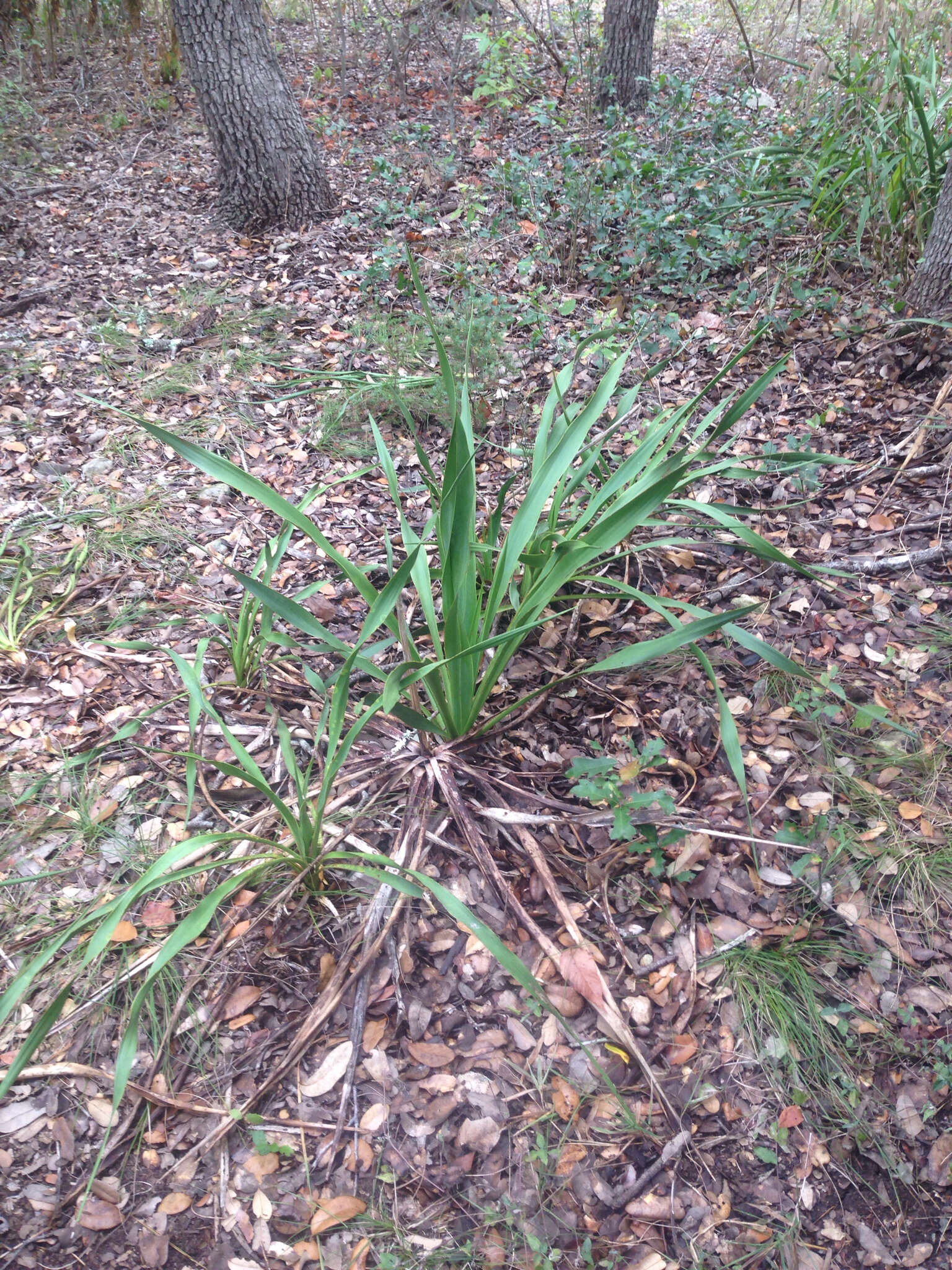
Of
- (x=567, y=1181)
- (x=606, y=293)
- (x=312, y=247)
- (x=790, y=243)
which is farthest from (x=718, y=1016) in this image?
(x=312, y=247)

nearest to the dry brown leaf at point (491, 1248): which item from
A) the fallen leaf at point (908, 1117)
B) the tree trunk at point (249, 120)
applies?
the fallen leaf at point (908, 1117)

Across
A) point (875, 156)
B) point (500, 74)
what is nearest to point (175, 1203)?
point (875, 156)

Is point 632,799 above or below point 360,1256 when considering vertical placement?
above

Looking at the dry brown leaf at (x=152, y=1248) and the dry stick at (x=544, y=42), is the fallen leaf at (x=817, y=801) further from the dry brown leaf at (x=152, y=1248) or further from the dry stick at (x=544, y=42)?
the dry stick at (x=544, y=42)

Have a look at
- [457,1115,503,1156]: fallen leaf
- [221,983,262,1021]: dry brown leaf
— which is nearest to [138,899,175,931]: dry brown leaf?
[221,983,262,1021]: dry brown leaf

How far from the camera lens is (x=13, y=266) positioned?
3891 millimetres

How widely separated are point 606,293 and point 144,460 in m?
2.13

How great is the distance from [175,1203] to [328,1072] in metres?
A: 0.31

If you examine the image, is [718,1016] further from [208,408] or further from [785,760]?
[208,408]

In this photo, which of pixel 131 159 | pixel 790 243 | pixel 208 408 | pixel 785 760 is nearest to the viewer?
pixel 785 760

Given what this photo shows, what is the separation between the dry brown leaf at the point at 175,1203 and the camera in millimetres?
1289

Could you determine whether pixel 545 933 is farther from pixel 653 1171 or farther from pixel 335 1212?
pixel 335 1212

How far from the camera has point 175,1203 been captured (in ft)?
4.25

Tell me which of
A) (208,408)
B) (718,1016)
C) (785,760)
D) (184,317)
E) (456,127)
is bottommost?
(718,1016)
